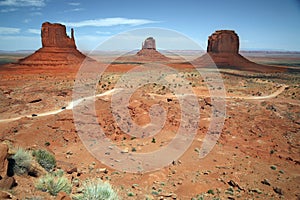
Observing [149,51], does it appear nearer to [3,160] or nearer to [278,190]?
[278,190]

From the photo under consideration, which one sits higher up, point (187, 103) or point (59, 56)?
point (59, 56)

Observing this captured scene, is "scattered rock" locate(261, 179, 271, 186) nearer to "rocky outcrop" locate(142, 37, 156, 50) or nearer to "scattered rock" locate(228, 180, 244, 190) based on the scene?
"scattered rock" locate(228, 180, 244, 190)

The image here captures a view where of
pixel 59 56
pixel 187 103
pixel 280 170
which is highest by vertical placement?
pixel 59 56

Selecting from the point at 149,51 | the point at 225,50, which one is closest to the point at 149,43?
the point at 149,51

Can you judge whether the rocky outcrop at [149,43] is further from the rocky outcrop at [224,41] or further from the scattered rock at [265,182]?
the scattered rock at [265,182]

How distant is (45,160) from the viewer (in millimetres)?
7695

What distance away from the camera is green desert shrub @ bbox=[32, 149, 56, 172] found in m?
7.58

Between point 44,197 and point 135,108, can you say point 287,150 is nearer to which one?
point 135,108

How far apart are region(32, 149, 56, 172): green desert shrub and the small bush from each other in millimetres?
1251

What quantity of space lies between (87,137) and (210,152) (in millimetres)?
6693

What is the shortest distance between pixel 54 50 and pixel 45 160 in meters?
50.8

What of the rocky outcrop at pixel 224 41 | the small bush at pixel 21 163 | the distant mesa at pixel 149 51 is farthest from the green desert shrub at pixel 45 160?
the distant mesa at pixel 149 51

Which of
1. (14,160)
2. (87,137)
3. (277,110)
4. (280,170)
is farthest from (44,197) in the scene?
(277,110)

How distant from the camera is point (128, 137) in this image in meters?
13.1
